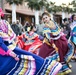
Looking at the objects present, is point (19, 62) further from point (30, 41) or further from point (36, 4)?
point (36, 4)

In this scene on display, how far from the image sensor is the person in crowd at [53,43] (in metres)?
7.71

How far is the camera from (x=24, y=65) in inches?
223

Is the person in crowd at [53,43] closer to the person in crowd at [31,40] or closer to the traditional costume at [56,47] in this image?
the traditional costume at [56,47]

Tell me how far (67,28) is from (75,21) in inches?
203

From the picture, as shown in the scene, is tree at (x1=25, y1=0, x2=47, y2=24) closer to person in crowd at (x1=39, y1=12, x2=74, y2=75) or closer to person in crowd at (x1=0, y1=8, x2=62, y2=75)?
person in crowd at (x1=39, y1=12, x2=74, y2=75)

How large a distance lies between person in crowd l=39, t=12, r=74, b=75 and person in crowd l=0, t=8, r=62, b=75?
185cm

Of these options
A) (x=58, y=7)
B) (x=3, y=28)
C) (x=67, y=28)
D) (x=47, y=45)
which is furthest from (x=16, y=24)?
(x=58, y=7)

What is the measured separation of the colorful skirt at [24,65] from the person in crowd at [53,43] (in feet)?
6.34

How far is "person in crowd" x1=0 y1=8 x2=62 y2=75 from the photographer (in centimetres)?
551

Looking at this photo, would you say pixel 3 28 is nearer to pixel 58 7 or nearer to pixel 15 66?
pixel 15 66

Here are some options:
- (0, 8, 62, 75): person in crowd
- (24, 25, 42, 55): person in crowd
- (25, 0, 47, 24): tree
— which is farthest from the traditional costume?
(25, 0, 47, 24): tree

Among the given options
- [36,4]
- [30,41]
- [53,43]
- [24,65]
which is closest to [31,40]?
[30,41]

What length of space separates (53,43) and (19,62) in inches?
89.9

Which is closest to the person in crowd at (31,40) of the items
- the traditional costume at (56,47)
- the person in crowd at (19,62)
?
the traditional costume at (56,47)
